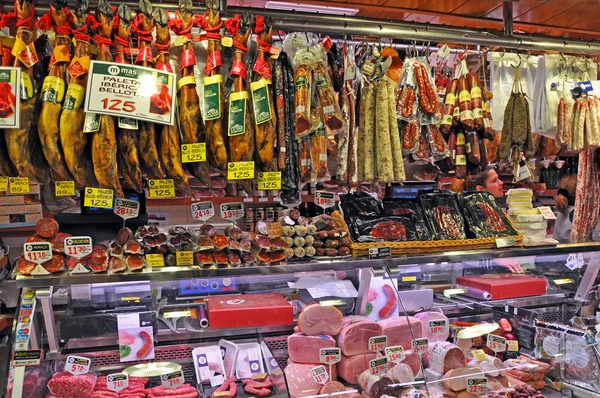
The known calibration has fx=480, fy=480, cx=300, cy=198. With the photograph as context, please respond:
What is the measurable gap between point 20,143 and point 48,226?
535 mm

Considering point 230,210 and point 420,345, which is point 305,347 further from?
point 230,210

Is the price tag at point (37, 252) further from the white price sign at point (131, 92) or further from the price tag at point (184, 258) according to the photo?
the white price sign at point (131, 92)

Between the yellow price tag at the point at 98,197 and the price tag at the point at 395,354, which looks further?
the price tag at the point at 395,354

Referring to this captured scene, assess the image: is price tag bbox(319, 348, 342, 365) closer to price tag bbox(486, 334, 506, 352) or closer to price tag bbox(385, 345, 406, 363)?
price tag bbox(385, 345, 406, 363)

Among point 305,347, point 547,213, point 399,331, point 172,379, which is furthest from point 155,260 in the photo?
point 547,213

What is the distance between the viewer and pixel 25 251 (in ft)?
8.85

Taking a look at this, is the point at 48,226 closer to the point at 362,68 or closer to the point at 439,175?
the point at 362,68

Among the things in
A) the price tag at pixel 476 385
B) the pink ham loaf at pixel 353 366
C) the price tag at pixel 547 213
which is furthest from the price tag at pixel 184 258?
the price tag at pixel 547 213

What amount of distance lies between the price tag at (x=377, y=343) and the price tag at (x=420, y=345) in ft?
0.72

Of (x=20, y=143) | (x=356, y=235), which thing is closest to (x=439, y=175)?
(x=356, y=235)

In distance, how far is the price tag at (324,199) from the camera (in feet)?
10.9

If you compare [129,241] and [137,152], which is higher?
[137,152]

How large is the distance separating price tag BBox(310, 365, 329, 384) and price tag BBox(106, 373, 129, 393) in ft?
3.82

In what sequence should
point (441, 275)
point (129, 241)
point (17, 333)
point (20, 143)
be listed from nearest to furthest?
1. point (20, 143)
2. point (17, 333)
3. point (129, 241)
4. point (441, 275)
